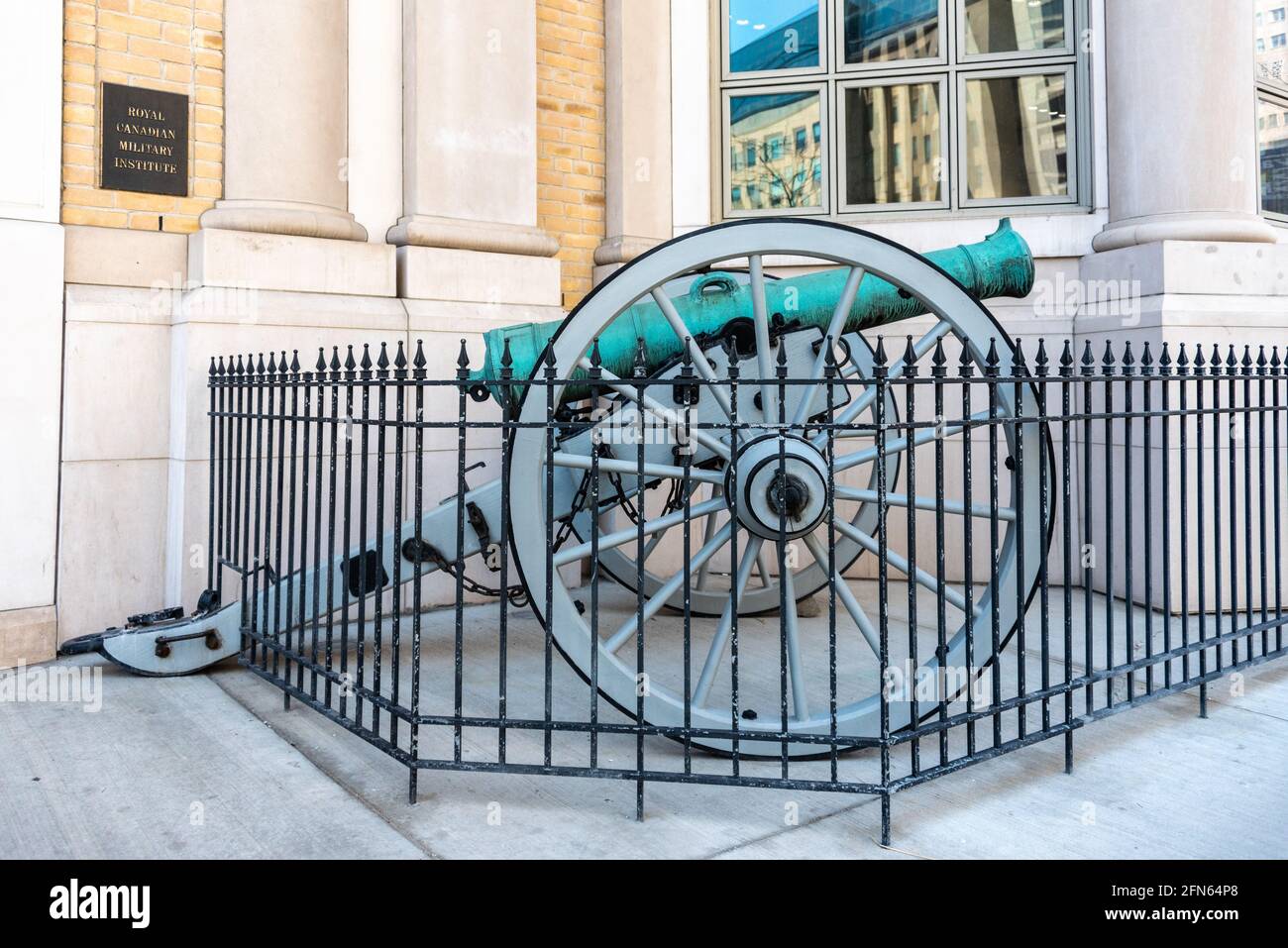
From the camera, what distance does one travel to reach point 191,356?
5102 mm

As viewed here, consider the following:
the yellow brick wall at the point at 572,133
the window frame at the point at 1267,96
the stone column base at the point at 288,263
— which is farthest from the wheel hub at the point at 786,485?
the window frame at the point at 1267,96

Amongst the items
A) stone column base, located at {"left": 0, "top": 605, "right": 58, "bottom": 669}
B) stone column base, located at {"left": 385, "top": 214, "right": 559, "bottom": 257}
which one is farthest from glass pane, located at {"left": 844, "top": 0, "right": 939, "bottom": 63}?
stone column base, located at {"left": 0, "top": 605, "right": 58, "bottom": 669}

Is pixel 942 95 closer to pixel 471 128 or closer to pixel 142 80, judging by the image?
pixel 471 128

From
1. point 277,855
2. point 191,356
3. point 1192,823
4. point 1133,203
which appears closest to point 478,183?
point 191,356

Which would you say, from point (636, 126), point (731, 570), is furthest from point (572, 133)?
point (731, 570)

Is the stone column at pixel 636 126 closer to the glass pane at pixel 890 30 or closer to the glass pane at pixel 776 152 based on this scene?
the glass pane at pixel 776 152

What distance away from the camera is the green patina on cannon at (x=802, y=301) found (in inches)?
161

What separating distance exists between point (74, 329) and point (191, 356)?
53 centimetres

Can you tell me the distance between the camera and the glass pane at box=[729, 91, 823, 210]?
741 centimetres

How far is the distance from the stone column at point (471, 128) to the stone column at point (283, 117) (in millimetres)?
454

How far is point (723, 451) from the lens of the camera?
11.7ft

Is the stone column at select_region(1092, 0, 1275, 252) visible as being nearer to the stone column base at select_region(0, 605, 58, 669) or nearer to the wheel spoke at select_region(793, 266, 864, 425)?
the wheel spoke at select_region(793, 266, 864, 425)

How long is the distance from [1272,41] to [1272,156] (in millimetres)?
768

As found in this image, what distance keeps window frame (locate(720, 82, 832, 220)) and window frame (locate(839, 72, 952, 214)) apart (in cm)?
8
